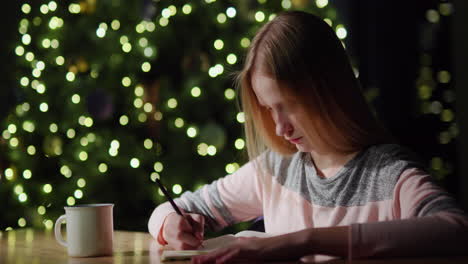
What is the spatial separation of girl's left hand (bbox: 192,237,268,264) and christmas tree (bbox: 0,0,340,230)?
1470mm

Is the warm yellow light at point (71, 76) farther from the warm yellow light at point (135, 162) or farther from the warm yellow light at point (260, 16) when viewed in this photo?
the warm yellow light at point (260, 16)

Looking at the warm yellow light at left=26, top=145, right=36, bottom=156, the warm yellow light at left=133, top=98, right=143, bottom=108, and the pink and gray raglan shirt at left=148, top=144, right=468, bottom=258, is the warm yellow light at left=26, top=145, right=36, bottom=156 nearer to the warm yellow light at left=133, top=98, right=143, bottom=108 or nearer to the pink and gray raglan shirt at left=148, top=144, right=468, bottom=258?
the warm yellow light at left=133, top=98, right=143, bottom=108

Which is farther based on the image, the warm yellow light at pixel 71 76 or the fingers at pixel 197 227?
the warm yellow light at pixel 71 76

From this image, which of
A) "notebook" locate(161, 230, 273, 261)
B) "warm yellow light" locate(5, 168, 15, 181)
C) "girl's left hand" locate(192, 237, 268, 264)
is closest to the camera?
"girl's left hand" locate(192, 237, 268, 264)

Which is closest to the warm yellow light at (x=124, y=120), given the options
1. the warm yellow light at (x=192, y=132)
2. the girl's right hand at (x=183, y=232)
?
the warm yellow light at (x=192, y=132)

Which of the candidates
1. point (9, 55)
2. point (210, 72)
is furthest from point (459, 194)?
point (9, 55)

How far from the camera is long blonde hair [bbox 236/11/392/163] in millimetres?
1240

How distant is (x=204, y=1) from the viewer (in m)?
2.52

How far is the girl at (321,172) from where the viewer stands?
959 millimetres

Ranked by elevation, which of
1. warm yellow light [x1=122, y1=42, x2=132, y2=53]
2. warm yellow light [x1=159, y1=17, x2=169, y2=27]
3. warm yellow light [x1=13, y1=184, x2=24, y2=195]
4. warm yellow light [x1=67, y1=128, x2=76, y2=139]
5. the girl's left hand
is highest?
warm yellow light [x1=159, y1=17, x2=169, y2=27]

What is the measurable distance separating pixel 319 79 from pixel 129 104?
150cm

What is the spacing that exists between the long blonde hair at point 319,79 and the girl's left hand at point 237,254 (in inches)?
15.3

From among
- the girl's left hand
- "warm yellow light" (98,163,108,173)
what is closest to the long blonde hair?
the girl's left hand

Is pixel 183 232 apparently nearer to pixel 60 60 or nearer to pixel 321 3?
pixel 321 3
